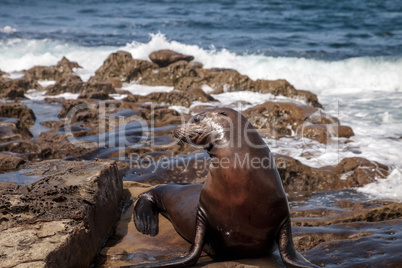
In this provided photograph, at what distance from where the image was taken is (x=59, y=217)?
3.63 m

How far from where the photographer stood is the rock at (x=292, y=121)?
33.2 ft

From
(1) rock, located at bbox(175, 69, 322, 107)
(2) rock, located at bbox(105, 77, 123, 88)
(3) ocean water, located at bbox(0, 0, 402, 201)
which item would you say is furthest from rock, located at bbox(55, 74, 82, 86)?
(1) rock, located at bbox(175, 69, 322, 107)

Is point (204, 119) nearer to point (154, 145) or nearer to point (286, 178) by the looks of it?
point (286, 178)

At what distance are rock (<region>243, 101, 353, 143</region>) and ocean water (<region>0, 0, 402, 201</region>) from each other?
43 cm

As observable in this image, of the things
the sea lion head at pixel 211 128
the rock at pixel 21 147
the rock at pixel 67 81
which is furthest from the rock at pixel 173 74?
the sea lion head at pixel 211 128

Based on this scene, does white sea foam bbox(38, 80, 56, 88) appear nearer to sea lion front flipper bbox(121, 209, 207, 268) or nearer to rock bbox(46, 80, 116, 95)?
rock bbox(46, 80, 116, 95)

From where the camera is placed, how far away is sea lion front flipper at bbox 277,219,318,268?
137 inches

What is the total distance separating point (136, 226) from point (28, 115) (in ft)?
25.4

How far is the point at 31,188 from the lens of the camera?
4.11 m

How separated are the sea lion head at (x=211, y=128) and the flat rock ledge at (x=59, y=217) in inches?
38.7

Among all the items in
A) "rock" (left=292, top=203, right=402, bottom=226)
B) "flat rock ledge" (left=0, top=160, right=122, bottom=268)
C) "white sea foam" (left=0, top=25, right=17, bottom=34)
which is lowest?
"rock" (left=292, top=203, right=402, bottom=226)

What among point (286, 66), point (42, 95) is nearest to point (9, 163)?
point (42, 95)

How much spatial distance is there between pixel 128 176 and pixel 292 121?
5.06 m

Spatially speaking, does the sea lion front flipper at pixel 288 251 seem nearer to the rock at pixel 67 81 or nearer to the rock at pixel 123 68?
the rock at pixel 67 81
